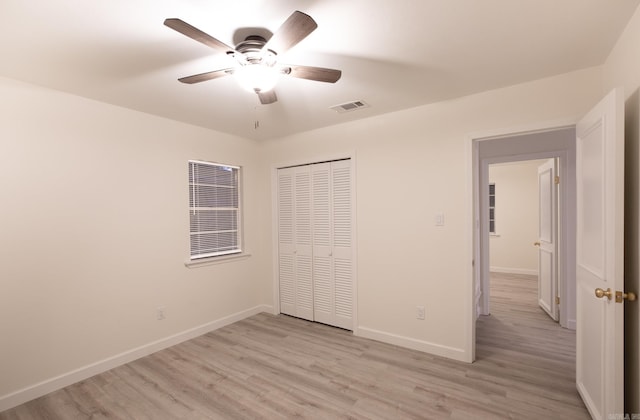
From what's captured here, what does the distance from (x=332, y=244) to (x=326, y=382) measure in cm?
160

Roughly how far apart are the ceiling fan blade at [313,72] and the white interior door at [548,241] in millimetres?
3622

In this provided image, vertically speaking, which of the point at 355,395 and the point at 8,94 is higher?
the point at 8,94

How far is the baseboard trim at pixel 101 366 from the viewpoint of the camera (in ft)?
7.60

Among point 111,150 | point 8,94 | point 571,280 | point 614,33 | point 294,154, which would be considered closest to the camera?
point 614,33

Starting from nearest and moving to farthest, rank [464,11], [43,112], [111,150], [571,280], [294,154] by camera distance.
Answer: [464,11]
[43,112]
[111,150]
[571,280]
[294,154]

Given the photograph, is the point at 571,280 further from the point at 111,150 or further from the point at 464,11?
the point at 111,150

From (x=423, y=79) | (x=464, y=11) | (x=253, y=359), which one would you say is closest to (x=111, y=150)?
(x=253, y=359)

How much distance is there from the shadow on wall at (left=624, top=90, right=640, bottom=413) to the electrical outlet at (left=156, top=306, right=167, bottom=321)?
3.83 meters

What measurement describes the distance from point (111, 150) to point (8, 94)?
2.52ft

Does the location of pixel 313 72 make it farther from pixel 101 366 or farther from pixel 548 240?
pixel 548 240

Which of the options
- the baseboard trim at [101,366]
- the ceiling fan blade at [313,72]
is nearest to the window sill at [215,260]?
the baseboard trim at [101,366]

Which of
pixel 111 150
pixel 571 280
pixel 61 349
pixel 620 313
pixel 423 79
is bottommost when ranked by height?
pixel 61 349

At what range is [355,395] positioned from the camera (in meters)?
2.36

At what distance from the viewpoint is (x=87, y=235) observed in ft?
8.93
